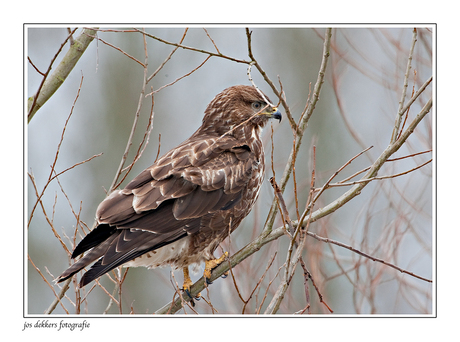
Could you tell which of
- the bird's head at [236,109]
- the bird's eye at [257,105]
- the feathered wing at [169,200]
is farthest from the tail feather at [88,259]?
the bird's eye at [257,105]

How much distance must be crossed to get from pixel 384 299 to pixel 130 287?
5293 mm

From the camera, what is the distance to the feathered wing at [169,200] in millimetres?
3506

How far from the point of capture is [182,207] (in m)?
3.81

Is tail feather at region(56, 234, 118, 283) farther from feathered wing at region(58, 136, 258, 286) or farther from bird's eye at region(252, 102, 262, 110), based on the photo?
bird's eye at region(252, 102, 262, 110)

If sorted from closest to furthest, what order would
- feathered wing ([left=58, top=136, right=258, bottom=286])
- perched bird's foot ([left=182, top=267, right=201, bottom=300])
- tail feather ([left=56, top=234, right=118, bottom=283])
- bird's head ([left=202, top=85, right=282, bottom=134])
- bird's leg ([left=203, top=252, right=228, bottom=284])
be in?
1. tail feather ([left=56, top=234, right=118, bottom=283])
2. feathered wing ([left=58, top=136, right=258, bottom=286])
3. bird's leg ([left=203, top=252, right=228, bottom=284])
4. perched bird's foot ([left=182, top=267, right=201, bottom=300])
5. bird's head ([left=202, top=85, right=282, bottom=134])

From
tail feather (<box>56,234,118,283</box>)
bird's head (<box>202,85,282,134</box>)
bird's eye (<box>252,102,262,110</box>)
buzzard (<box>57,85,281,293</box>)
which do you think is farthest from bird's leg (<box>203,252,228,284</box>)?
bird's eye (<box>252,102,262,110</box>)

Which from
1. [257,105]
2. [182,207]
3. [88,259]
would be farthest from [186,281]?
[257,105]

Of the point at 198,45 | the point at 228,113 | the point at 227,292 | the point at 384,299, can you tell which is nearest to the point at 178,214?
the point at 227,292

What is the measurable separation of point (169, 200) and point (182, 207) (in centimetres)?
11

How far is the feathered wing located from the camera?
351 cm

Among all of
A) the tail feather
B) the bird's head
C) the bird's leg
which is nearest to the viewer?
the tail feather

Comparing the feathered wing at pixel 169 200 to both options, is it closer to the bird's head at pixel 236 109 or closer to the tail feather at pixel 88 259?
the tail feather at pixel 88 259

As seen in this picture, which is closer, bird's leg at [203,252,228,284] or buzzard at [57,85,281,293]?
buzzard at [57,85,281,293]

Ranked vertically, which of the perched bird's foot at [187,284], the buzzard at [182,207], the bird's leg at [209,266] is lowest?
the perched bird's foot at [187,284]
